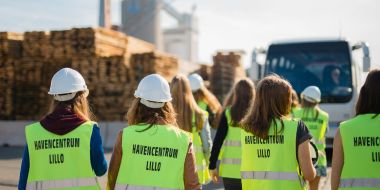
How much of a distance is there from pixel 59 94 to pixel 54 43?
1341 centimetres

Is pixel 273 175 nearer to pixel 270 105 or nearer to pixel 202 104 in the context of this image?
pixel 270 105

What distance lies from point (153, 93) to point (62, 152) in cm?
78

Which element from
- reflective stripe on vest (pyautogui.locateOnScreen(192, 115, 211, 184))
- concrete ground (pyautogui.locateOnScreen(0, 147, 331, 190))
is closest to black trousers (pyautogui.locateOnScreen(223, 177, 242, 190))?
reflective stripe on vest (pyautogui.locateOnScreen(192, 115, 211, 184))

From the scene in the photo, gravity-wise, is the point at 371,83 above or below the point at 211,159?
above

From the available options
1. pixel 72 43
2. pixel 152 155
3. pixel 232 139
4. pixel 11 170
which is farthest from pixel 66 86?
pixel 72 43

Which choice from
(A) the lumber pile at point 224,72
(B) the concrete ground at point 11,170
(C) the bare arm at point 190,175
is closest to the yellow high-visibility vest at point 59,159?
(C) the bare arm at point 190,175

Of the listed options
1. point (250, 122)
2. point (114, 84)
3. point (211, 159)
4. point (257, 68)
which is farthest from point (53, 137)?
point (114, 84)

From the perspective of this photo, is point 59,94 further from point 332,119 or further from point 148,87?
point 332,119

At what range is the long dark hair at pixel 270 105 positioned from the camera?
3920 mm

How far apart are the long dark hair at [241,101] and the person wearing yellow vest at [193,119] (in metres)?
0.43

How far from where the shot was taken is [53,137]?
3.69 metres

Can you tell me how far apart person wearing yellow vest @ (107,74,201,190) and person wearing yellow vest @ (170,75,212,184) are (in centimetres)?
198

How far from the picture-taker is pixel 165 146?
3.49 metres

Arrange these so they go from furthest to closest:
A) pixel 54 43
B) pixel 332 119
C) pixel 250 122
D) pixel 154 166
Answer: pixel 54 43
pixel 332 119
pixel 250 122
pixel 154 166
